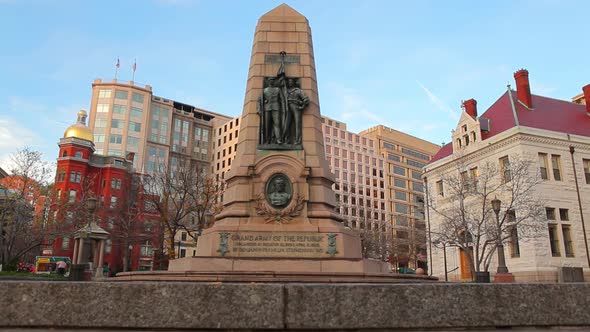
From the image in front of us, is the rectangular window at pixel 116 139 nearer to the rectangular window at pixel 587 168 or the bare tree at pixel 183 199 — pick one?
the bare tree at pixel 183 199

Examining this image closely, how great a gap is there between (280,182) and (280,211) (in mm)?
857

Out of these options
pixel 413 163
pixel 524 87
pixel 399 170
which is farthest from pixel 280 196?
pixel 413 163

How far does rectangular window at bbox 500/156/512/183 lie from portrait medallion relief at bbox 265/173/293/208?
2691 cm

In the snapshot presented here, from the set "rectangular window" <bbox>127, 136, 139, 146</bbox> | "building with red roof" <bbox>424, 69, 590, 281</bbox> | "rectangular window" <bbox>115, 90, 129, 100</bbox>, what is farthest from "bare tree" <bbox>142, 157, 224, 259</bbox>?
"rectangular window" <bbox>115, 90, 129, 100</bbox>

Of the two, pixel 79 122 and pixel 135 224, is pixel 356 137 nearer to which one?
pixel 79 122

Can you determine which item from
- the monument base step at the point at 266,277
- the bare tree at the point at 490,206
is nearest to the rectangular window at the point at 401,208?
the bare tree at the point at 490,206

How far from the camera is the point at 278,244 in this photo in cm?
1181

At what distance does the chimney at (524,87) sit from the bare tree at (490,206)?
7.99m

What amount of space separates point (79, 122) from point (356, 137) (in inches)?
2363

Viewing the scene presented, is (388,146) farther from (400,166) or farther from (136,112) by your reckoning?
(136,112)

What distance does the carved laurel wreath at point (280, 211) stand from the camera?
12461 mm

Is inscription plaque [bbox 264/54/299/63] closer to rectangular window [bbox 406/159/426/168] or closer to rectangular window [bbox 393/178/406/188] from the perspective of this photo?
rectangular window [bbox 393/178/406/188]

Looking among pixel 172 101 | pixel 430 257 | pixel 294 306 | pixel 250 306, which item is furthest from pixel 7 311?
pixel 172 101

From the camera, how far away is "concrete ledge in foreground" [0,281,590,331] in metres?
4.68
